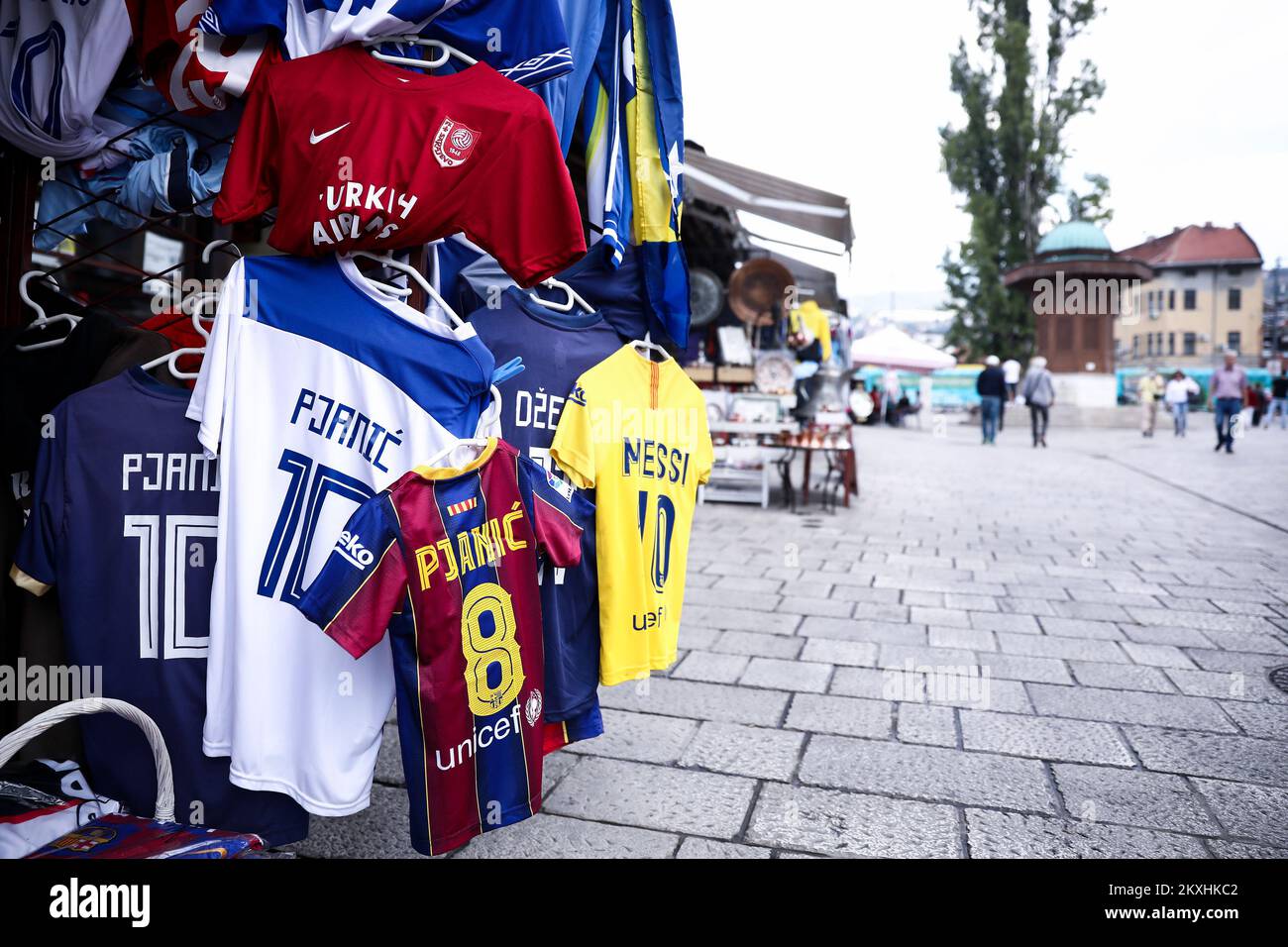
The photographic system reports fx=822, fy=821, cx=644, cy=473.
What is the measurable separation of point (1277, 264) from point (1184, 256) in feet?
25.7

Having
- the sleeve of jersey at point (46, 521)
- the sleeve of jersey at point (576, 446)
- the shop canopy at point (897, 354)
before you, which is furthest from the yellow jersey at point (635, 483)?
the shop canopy at point (897, 354)

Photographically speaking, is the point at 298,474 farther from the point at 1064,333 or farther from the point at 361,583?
the point at 1064,333

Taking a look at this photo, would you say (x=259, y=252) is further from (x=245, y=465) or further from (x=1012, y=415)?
(x=1012, y=415)

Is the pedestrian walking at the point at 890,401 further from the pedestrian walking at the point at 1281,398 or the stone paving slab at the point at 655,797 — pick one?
the stone paving slab at the point at 655,797

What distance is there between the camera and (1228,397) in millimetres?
15266

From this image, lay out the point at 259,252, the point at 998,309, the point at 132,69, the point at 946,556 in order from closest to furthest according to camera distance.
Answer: the point at 132,69
the point at 259,252
the point at 946,556
the point at 998,309

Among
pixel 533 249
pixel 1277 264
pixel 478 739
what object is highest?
pixel 1277 264

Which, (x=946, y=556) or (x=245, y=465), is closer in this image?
(x=245, y=465)

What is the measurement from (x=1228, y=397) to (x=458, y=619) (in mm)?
17619

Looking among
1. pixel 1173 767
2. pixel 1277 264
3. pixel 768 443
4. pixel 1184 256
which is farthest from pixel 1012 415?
pixel 1277 264

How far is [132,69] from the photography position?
219 cm

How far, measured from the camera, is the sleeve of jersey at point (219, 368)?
173 centimetres

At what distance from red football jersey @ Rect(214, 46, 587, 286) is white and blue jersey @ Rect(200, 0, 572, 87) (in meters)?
0.08

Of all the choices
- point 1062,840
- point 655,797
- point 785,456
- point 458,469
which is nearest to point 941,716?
point 1062,840
